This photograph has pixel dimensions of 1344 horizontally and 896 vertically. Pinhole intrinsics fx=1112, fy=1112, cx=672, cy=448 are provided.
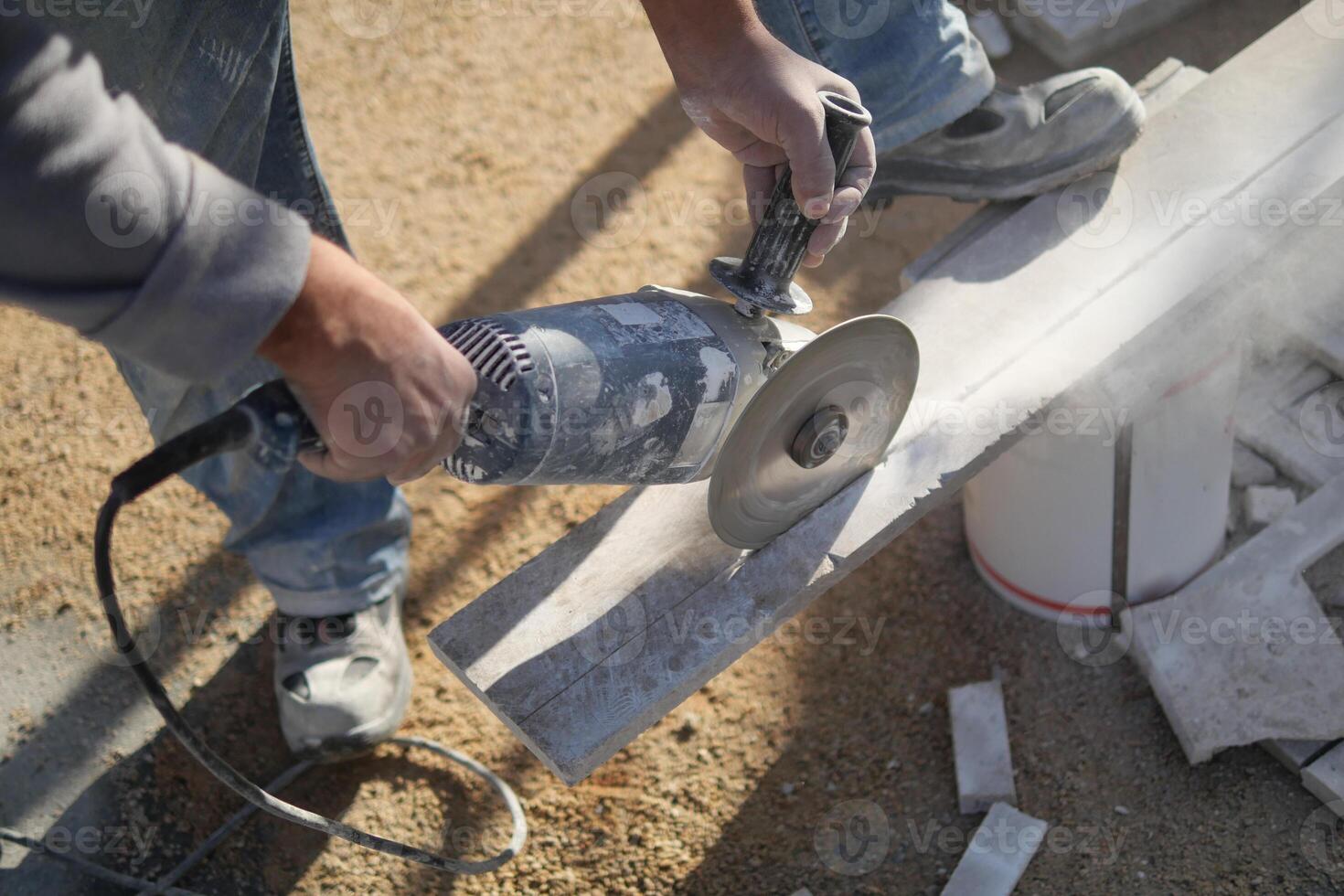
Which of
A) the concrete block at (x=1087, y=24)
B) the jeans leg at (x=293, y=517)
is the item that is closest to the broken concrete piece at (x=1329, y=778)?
the jeans leg at (x=293, y=517)

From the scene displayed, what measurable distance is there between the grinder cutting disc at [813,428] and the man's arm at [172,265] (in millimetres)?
620

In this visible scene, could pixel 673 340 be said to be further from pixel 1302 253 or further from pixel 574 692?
pixel 1302 253

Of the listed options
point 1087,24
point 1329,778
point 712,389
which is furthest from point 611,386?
point 1087,24

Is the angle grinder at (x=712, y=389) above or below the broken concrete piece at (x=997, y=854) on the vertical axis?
above

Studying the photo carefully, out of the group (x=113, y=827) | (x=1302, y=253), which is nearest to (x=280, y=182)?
(x=113, y=827)

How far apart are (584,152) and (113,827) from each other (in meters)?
2.65

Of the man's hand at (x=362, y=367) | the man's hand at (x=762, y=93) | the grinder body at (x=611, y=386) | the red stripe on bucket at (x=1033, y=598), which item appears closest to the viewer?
the man's hand at (x=362, y=367)

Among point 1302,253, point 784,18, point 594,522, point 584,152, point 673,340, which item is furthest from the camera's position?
point 584,152

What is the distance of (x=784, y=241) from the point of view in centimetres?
195

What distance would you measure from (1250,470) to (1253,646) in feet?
2.05

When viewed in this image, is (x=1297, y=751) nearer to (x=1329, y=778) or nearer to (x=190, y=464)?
(x=1329, y=778)

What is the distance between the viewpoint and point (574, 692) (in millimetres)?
1956

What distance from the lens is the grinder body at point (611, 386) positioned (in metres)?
1.67

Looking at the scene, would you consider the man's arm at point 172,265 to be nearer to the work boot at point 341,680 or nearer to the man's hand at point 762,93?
the man's hand at point 762,93
